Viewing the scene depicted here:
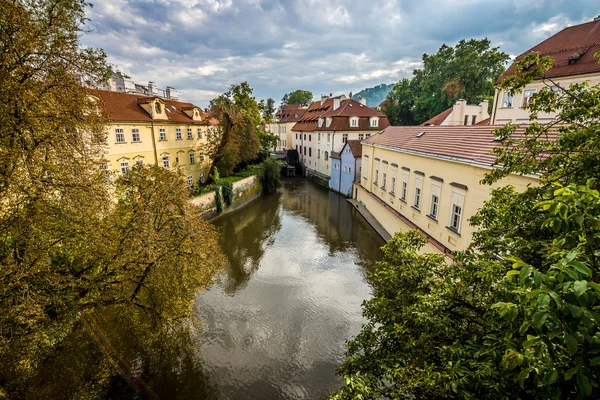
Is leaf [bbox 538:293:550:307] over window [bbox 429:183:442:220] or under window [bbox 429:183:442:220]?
over

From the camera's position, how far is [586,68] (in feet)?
61.4

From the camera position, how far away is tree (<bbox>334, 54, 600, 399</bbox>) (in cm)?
194

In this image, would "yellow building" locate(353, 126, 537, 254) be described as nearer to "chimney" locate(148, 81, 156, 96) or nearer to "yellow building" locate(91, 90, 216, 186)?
"yellow building" locate(91, 90, 216, 186)

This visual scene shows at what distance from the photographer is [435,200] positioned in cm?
1398

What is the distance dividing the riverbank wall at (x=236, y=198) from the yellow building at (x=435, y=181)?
1219 cm

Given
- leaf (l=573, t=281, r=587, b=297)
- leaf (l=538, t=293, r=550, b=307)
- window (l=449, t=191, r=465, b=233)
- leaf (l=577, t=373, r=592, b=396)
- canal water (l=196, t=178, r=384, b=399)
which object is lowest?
canal water (l=196, t=178, r=384, b=399)

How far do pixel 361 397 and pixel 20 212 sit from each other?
686cm

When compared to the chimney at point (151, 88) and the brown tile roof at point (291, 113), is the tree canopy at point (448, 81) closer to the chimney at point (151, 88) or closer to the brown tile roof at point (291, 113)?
the brown tile roof at point (291, 113)

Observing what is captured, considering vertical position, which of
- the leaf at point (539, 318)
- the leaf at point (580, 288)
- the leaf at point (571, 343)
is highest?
the leaf at point (580, 288)

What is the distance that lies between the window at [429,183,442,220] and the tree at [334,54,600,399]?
8.52m

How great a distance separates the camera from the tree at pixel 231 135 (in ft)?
88.8

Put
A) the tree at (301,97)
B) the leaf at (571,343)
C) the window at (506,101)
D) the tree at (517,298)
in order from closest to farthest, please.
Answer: the leaf at (571,343), the tree at (517,298), the window at (506,101), the tree at (301,97)

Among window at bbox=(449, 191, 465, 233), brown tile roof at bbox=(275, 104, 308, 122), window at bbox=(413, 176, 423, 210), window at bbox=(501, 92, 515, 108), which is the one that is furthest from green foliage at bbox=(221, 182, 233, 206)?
brown tile roof at bbox=(275, 104, 308, 122)

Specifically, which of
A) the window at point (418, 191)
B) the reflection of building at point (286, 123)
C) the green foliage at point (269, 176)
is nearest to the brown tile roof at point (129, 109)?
the green foliage at point (269, 176)
